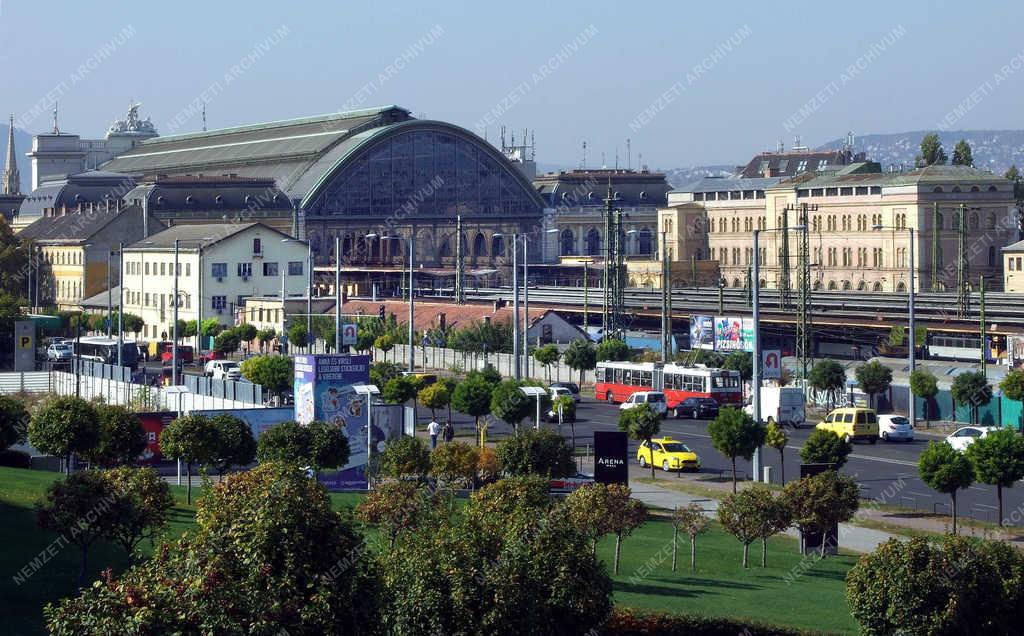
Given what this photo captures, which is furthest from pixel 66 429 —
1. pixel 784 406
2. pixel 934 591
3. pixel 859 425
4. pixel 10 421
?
pixel 784 406

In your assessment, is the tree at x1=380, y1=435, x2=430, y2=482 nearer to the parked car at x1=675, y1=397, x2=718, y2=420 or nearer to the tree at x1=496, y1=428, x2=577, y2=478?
the tree at x1=496, y1=428, x2=577, y2=478

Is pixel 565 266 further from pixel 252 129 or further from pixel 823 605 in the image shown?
pixel 823 605

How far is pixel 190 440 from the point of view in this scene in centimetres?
3378

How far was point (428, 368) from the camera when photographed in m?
75.8

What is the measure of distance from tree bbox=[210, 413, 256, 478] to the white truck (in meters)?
21.8

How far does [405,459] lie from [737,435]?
877 cm

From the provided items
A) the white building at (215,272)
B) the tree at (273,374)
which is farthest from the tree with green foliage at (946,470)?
the white building at (215,272)

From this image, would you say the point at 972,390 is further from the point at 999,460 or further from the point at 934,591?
the point at 934,591

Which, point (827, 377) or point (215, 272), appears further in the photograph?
point (215, 272)

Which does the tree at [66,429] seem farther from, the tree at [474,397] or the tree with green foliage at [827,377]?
the tree with green foliage at [827,377]

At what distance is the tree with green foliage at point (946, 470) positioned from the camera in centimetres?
3303

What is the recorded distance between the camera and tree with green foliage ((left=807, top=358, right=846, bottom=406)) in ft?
186

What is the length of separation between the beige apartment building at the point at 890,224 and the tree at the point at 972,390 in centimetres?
4543

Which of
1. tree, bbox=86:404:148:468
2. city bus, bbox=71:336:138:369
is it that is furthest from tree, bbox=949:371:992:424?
city bus, bbox=71:336:138:369
